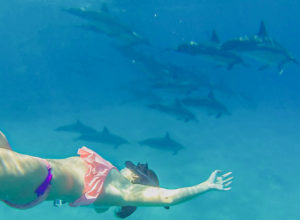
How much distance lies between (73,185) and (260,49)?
10.1m

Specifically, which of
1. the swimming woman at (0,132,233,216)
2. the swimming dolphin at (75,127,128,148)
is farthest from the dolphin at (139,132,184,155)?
the swimming woman at (0,132,233,216)

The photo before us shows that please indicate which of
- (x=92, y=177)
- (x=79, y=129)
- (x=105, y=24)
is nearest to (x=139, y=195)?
(x=92, y=177)

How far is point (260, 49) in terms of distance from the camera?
1069 centimetres

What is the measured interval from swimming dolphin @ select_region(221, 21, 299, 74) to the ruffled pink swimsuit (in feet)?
30.1

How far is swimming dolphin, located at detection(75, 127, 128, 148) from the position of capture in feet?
38.3

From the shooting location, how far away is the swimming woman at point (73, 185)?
1841 millimetres

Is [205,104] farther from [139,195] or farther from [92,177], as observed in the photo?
[92,177]

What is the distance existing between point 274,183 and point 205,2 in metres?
33.9

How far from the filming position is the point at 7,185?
5.80 ft

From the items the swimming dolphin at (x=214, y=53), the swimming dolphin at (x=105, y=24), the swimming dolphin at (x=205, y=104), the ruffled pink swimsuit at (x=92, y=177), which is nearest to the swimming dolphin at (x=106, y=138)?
the swimming dolphin at (x=205, y=104)

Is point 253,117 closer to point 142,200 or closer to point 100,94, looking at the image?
point 100,94

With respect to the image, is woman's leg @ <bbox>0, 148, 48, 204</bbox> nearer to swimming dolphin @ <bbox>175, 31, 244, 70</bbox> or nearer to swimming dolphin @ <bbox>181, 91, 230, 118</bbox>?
swimming dolphin @ <bbox>175, 31, 244, 70</bbox>

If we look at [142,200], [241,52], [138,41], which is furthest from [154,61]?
[142,200]

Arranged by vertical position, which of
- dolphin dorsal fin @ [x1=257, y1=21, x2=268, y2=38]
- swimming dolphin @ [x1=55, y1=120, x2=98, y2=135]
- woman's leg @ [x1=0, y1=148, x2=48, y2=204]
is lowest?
woman's leg @ [x1=0, y1=148, x2=48, y2=204]
